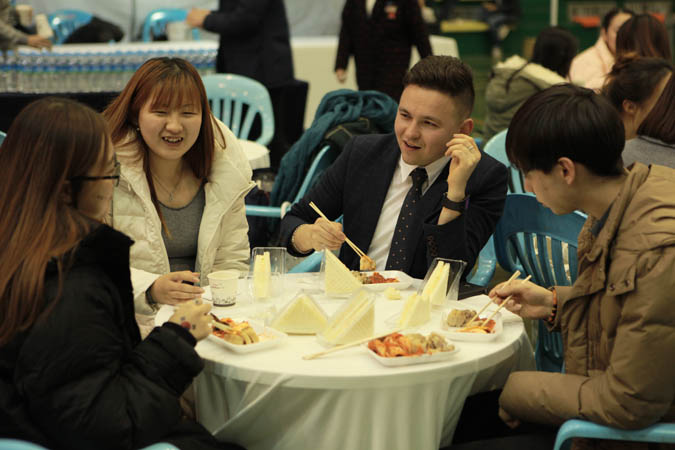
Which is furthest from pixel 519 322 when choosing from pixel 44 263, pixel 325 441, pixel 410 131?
pixel 44 263

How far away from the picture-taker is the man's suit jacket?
243 centimetres

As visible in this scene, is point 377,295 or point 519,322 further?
point 377,295

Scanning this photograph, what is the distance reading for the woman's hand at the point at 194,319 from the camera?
1743 millimetres

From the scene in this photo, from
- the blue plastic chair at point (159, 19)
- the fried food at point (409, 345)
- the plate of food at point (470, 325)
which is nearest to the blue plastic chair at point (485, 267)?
the plate of food at point (470, 325)

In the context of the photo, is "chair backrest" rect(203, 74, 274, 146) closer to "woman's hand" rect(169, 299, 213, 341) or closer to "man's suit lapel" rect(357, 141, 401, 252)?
"man's suit lapel" rect(357, 141, 401, 252)

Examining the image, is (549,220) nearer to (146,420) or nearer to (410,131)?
(410,131)

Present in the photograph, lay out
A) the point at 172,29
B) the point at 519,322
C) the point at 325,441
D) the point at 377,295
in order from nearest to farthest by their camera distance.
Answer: the point at 325,441, the point at 519,322, the point at 377,295, the point at 172,29

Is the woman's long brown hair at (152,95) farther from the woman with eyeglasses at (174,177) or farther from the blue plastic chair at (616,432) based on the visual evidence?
the blue plastic chair at (616,432)

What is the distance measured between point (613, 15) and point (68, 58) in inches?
171

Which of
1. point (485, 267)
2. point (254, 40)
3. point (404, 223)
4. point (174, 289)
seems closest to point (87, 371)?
point (174, 289)

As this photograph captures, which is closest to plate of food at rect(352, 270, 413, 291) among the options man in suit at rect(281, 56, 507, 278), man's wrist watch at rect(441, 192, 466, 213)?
man in suit at rect(281, 56, 507, 278)

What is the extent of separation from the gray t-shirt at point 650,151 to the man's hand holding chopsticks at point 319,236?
1.30 m

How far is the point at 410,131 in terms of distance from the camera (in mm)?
2562

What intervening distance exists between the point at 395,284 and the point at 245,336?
611mm
